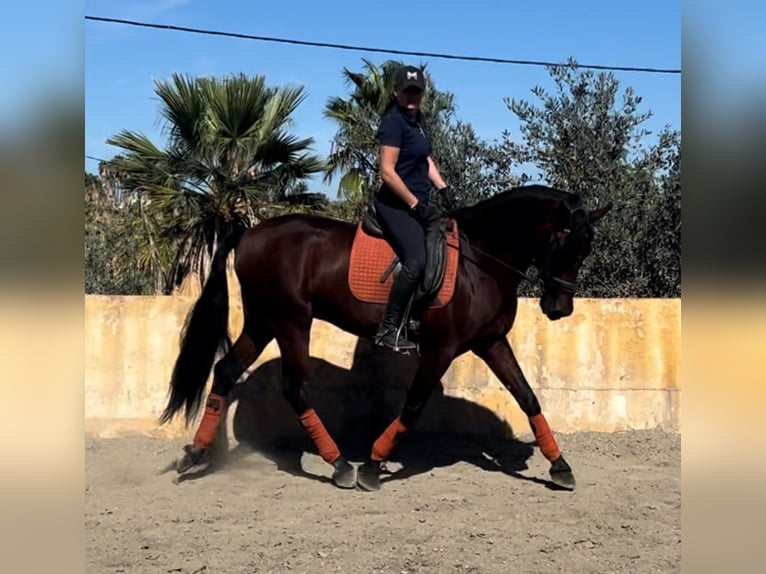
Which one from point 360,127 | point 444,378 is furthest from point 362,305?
point 360,127

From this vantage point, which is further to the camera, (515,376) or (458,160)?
(458,160)

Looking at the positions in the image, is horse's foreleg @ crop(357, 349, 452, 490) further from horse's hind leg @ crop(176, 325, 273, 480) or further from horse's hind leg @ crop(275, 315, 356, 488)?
horse's hind leg @ crop(176, 325, 273, 480)

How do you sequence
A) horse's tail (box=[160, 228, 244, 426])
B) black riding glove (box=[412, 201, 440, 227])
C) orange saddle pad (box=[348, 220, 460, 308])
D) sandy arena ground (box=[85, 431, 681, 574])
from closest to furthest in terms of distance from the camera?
sandy arena ground (box=[85, 431, 681, 574]) → black riding glove (box=[412, 201, 440, 227]) → orange saddle pad (box=[348, 220, 460, 308]) → horse's tail (box=[160, 228, 244, 426])

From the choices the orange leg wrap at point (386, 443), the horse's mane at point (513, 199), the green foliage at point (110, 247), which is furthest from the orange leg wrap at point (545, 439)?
the green foliage at point (110, 247)

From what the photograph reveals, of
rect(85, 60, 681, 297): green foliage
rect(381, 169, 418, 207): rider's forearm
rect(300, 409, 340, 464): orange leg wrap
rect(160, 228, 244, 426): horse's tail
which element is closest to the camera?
rect(381, 169, 418, 207): rider's forearm

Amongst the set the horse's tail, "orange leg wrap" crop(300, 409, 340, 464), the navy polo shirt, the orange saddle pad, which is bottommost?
"orange leg wrap" crop(300, 409, 340, 464)

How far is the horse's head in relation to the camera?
5.24 meters

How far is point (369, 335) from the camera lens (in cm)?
561

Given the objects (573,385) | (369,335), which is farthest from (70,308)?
(573,385)

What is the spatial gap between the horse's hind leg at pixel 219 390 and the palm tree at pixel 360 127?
829 centimetres

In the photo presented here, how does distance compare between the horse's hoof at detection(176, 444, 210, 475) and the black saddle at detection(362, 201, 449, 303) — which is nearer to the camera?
the black saddle at detection(362, 201, 449, 303)

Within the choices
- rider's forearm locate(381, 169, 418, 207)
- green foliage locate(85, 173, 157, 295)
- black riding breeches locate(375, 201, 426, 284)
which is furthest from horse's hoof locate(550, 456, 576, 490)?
green foliage locate(85, 173, 157, 295)

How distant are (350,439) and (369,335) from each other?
169 cm

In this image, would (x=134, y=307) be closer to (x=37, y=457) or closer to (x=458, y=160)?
(x=37, y=457)
